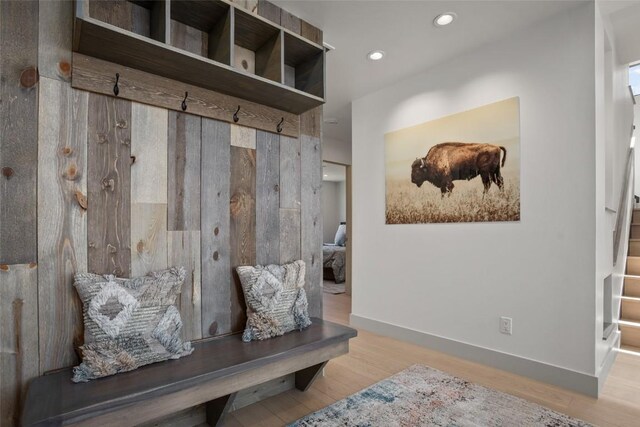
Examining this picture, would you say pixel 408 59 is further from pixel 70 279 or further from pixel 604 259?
pixel 70 279

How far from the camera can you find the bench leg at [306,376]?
7.24 ft

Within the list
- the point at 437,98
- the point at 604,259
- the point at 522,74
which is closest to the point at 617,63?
the point at 522,74

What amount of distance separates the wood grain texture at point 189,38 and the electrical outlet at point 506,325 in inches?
110

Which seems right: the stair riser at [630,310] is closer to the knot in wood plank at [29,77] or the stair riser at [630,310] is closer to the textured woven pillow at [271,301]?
the textured woven pillow at [271,301]

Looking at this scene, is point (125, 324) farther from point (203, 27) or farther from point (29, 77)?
point (203, 27)

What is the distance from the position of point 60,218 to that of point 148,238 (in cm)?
38

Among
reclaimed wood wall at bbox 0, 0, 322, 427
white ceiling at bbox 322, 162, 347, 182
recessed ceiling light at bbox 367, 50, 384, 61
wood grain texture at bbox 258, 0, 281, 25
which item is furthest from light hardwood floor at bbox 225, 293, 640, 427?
white ceiling at bbox 322, 162, 347, 182

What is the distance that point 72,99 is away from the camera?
1.55 m

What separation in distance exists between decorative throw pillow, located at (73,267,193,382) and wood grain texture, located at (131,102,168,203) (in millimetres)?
422

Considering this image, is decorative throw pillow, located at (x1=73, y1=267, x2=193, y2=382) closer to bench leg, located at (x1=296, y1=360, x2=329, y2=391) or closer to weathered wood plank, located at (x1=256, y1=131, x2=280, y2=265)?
weathered wood plank, located at (x1=256, y1=131, x2=280, y2=265)

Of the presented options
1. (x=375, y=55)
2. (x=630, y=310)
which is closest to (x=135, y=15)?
(x=375, y=55)

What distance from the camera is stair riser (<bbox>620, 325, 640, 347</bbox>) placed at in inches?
119

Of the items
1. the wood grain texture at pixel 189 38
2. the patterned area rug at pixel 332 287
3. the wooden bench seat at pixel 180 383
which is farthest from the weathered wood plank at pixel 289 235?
the patterned area rug at pixel 332 287

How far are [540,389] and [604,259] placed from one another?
1.03 m
